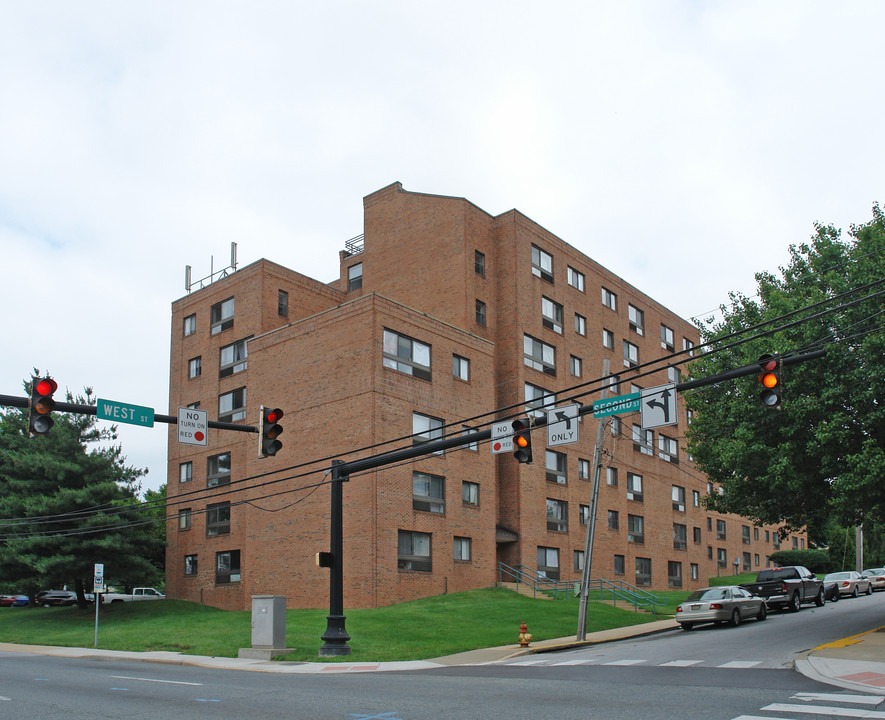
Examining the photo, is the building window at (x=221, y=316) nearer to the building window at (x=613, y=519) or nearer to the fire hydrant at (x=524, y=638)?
the building window at (x=613, y=519)

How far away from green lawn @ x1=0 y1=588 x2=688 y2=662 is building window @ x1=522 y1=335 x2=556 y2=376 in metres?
12.1

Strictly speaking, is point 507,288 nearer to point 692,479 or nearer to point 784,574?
point 784,574

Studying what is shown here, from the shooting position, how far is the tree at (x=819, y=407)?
2212cm

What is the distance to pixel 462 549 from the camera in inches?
1471

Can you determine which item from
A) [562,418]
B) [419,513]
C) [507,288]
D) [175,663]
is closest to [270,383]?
[419,513]

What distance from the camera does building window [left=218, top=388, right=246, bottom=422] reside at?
140ft

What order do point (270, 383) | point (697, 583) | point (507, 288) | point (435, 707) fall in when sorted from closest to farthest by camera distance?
1. point (435, 707)
2. point (270, 383)
3. point (507, 288)
4. point (697, 583)

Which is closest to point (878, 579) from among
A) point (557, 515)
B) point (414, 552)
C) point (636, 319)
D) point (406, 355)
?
point (557, 515)

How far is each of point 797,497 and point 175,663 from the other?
1807cm

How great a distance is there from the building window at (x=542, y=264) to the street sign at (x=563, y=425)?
2658 cm

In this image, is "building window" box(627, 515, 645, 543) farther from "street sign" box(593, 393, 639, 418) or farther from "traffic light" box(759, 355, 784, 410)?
"traffic light" box(759, 355, 784, 410)

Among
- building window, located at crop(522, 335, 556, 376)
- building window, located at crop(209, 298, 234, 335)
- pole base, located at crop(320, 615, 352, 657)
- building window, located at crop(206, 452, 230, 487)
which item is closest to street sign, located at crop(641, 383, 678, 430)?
pole base, located at crop(320, 615, 352, 657)

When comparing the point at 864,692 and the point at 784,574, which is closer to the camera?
the point at 864,692

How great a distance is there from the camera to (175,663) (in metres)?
22.3
